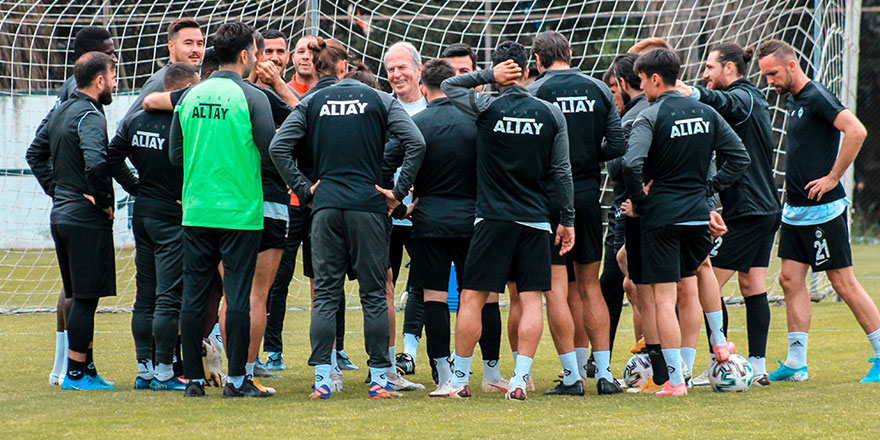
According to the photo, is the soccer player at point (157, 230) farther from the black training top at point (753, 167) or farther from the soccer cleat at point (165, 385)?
the black training top at point (753, 167)

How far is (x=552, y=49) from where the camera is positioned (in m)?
6.07

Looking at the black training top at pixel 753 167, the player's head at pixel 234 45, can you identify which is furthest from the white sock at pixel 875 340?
the player's head at pixel 234 45

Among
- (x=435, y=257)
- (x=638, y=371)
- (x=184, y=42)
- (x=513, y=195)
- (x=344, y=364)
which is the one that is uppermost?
(x=184, y=42)

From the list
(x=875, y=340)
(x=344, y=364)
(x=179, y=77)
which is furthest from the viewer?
(x=344, y=364)

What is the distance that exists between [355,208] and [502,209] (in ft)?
2.72

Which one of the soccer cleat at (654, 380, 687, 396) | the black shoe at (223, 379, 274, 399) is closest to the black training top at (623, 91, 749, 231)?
the soccer cleat at (654, 380, 687, 396)

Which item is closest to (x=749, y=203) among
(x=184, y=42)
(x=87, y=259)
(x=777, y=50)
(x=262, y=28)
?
(x=777, y=50)

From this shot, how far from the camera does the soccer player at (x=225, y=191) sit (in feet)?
18.4

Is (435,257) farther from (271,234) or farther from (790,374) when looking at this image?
(790,374)

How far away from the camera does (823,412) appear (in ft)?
16.7

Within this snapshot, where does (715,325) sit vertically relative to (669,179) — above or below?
below

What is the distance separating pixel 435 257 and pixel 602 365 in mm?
1203

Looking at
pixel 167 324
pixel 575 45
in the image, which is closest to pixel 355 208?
pixel 167 324

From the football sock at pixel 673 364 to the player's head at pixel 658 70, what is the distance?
150cm
